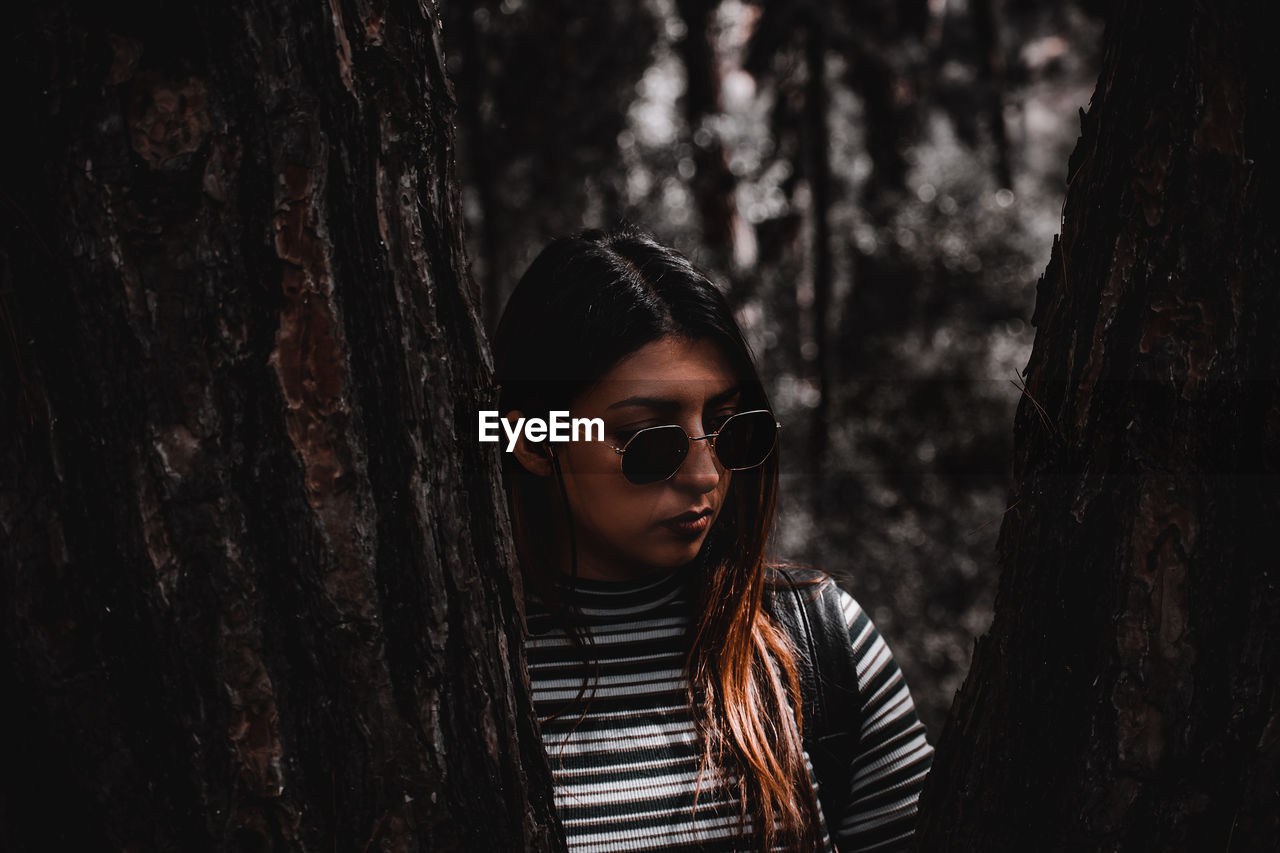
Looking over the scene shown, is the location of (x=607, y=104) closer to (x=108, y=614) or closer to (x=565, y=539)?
(x=565, y=539)

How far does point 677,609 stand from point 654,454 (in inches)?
12.5

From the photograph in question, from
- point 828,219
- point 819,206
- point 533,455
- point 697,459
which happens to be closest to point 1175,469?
point 697,459

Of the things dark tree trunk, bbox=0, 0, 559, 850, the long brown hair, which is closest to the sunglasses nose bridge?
the long brown hair

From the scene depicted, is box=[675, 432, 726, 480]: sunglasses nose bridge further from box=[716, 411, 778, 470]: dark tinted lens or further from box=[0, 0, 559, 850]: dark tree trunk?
box=[0, 0, 559, 850]: dark tree trunk

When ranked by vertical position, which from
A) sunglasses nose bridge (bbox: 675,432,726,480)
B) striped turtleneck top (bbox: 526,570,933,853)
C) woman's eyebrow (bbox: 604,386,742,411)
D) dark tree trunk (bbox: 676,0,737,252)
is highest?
dark tree trunk (bbox: 676,0,737,252)

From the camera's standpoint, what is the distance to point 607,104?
8.99 metres

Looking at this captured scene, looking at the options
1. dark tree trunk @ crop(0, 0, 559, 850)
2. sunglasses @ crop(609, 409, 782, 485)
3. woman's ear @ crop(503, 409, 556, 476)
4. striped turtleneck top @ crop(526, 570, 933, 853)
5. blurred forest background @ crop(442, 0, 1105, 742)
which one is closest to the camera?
dark tree trunk @ crop(0, 0, 559, 850)

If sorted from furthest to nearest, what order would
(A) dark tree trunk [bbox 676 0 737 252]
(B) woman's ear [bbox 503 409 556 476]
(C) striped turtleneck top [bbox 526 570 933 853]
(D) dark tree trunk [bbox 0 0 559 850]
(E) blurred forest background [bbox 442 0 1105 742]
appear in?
(A) dark tree trunk [bbox 676 0 737 252] < (E) blurred forest background [bbox 442 0 1105 742] < (B) woman's ear [bbox 503 409 556 476] < (C) striped turtleneck top [bbox 526 570 933 853] < (D) dark tree trunk [bbox 0 0 559 850]

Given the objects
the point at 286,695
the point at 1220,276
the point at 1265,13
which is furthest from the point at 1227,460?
the point at 286,695

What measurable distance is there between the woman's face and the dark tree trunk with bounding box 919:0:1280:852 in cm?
74

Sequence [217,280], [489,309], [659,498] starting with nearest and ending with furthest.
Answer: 1. [217,280]
2. [659,498]
3. [489,309]

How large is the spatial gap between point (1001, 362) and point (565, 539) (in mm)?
10057

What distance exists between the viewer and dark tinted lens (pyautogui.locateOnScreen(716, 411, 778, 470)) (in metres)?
1.75

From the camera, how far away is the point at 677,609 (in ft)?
5.88
